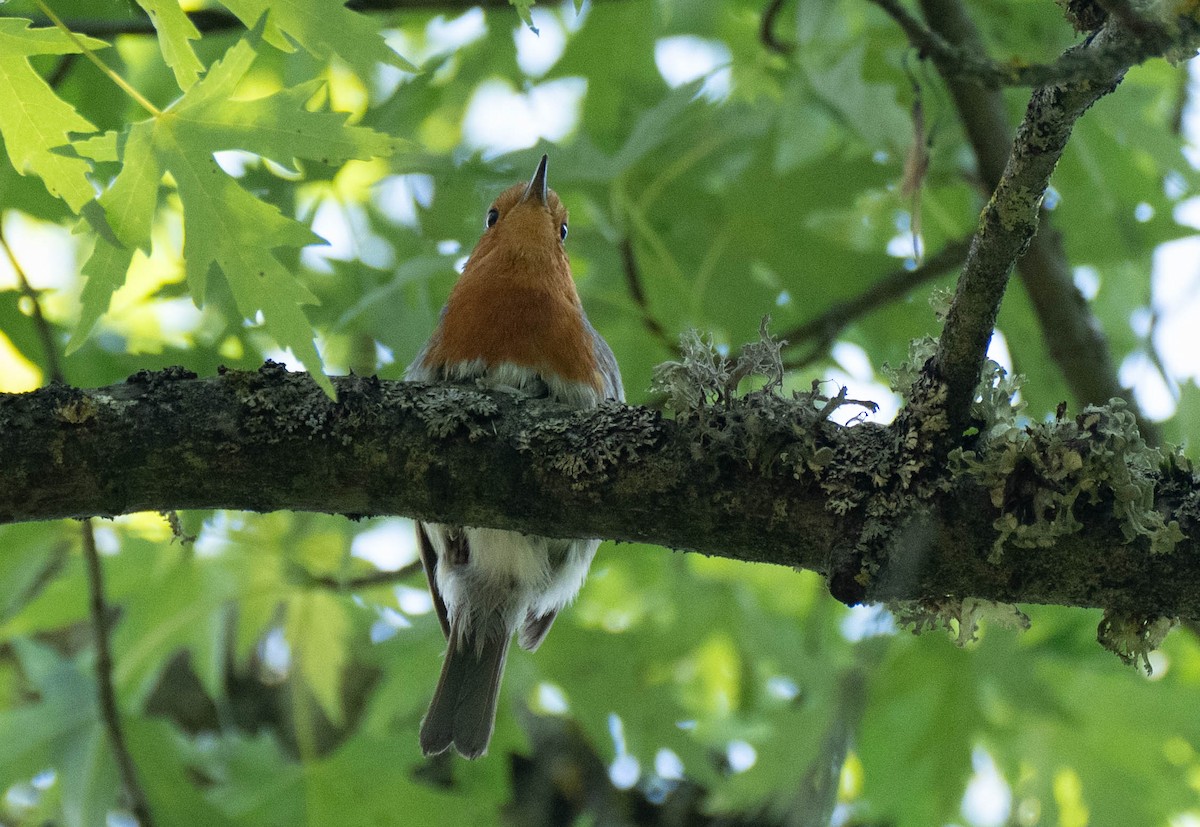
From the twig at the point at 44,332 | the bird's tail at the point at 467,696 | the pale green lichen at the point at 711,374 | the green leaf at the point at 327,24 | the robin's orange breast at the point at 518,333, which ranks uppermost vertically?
the robin's orange breast at the point at 518,333

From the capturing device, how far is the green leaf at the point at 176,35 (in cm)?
237

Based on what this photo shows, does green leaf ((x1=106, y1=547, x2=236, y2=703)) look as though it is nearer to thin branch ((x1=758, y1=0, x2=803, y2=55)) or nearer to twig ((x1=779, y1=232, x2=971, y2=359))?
twig ((x1=779, y1=232, x2=971, y2=359))

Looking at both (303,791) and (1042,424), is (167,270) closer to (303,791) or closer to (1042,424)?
(303,791)

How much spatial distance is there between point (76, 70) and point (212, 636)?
237cm

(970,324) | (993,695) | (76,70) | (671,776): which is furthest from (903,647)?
(76,70)

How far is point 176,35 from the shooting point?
2424 mm

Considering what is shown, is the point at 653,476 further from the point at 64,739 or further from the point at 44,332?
the point at 64,739

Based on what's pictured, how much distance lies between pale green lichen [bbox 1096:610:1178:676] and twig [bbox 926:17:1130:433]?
52 centimetres

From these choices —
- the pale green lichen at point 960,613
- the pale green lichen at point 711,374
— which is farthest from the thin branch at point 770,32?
the pale green lichen at point 960,613

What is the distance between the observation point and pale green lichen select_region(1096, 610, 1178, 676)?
2.30 metres

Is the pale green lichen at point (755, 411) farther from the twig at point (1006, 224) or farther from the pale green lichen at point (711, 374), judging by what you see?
the twig at point (1006, 224)

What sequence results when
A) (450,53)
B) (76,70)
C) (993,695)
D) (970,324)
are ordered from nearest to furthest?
(970,324) < (76,70) < (450,53) < (993,695)

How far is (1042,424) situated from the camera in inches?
87.9

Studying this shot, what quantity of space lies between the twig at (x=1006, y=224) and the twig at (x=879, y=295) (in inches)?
88.8
